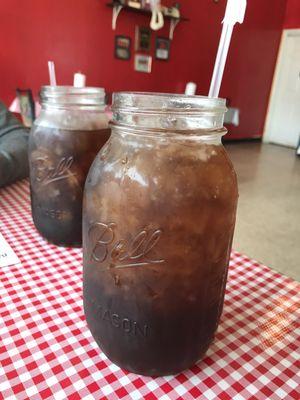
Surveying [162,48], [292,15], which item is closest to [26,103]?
[162,48]

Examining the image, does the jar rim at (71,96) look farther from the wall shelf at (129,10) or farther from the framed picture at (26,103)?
the wall shelf at (129,10)

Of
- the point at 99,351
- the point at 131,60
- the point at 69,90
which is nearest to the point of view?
the point at 99,351

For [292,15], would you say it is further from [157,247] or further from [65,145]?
[157,247]

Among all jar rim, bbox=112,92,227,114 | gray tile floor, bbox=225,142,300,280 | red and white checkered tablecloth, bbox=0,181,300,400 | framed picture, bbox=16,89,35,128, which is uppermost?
jar rim, bbox=112,92,227,114

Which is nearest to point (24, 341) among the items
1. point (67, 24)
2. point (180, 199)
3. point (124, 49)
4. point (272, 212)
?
point (180, 199)

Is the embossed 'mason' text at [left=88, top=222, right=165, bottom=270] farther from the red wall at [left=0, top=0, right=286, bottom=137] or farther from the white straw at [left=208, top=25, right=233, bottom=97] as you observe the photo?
the red wall at [left=0, top=0, right=286, bottom=137]

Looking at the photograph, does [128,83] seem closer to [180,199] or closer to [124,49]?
[124,49]

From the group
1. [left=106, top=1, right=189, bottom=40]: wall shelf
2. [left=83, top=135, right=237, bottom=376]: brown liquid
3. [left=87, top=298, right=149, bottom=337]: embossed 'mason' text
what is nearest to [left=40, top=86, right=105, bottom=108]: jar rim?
[left=83, top=135, right=237, bottom=376]: brown liquid
